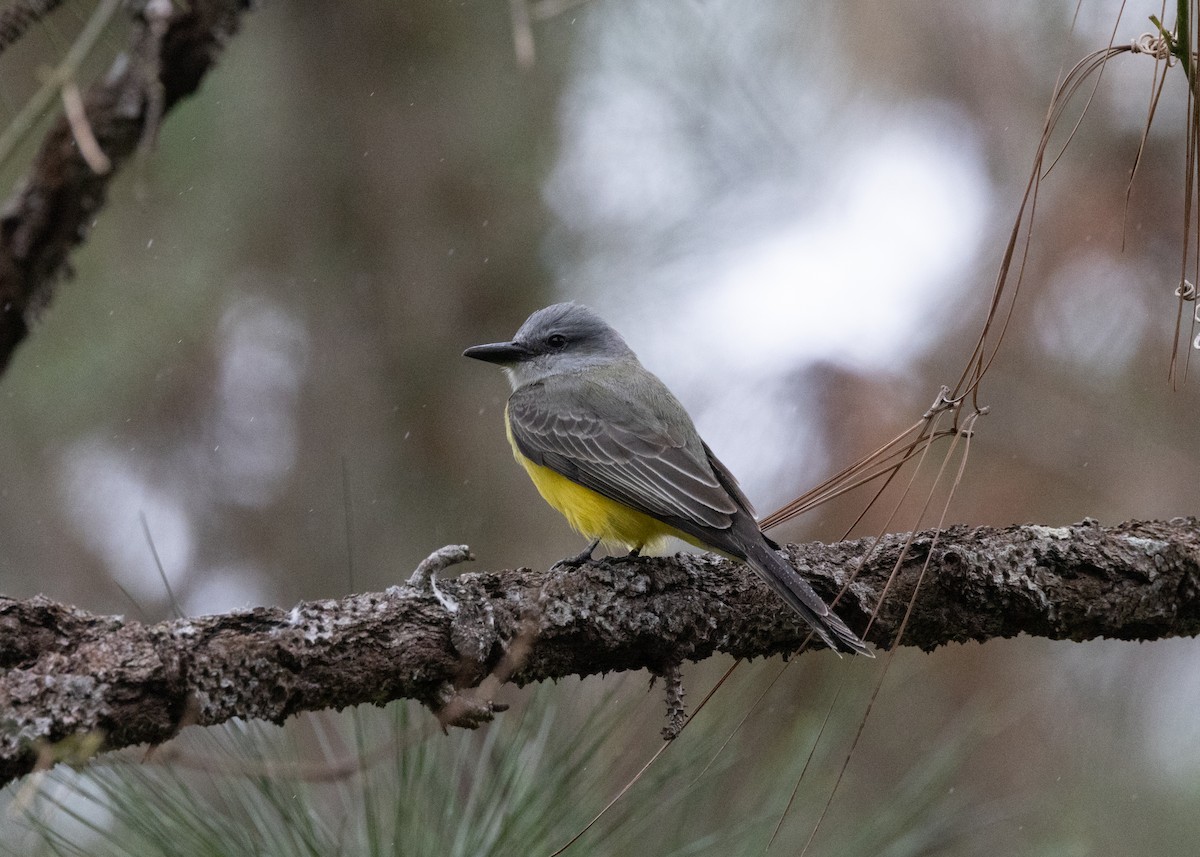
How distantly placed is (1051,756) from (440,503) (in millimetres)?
3035

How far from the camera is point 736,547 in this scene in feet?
11.0

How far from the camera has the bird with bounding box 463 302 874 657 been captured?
369cm

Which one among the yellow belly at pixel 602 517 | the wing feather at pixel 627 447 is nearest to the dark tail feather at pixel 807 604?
the wing feather at pixel 627 447

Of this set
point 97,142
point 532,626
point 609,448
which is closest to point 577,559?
point 609,448

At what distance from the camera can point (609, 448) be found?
412cm

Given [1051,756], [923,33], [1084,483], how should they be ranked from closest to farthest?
[1084,483] → [1051,756] → [923,33]

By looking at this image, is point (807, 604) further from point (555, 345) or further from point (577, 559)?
point (555, 345)

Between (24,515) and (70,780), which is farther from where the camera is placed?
(24,515)

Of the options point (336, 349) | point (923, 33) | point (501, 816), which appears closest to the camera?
point (501, 816)

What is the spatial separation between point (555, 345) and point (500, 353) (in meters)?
0.24

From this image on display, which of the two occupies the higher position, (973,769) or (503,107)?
(503,107)

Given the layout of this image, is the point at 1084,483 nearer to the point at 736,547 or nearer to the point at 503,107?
the point at 736,547

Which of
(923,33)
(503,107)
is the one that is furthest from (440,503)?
(923,33)

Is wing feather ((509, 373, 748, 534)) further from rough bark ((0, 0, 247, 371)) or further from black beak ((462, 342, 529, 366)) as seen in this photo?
rough bark ((0, 0, 247, 371))
